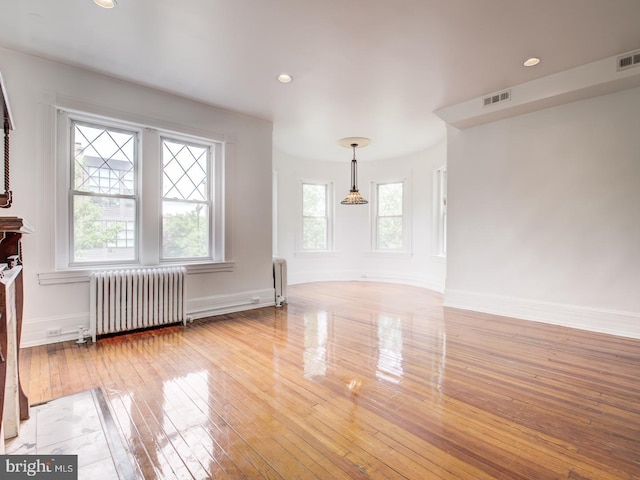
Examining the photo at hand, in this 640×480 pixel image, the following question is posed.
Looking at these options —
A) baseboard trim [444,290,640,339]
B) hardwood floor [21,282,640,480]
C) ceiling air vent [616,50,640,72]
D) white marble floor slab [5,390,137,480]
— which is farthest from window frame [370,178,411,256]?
white marble floor slab [5,390,137,480]

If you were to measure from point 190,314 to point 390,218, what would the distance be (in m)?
5.50

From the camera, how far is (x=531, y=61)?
3.53 meters

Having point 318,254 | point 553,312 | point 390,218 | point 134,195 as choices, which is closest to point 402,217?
point 390,218

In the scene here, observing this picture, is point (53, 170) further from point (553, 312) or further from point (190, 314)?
point (553, 312)

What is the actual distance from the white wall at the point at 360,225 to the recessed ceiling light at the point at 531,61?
317 cm

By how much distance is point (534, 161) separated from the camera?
4.44m

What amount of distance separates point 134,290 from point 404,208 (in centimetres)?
619

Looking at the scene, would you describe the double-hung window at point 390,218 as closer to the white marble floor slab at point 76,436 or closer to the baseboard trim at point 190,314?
the baseboard trim at point 190,314

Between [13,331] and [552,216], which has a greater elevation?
[552,216]

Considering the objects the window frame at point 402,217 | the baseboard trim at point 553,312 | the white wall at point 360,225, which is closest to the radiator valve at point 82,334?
the white wall at point 360,225

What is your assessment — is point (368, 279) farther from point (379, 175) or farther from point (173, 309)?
point (173, 309)

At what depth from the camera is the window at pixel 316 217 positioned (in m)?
8.20

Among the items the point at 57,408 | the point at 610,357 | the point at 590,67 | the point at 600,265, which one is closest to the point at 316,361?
the point at 57,408

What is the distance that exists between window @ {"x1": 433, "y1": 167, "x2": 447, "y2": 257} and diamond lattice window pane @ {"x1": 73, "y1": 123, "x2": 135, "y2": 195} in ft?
19.1
